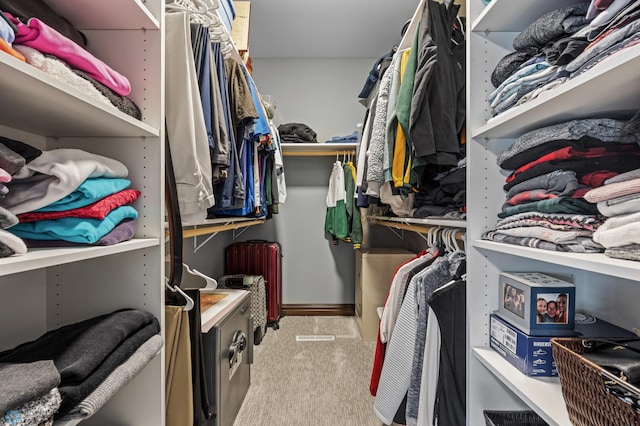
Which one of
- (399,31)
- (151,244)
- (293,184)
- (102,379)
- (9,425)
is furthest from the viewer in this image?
(293,184)

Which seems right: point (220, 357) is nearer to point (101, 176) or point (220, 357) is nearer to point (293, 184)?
point (101, 176)

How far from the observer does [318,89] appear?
3658 millimetres

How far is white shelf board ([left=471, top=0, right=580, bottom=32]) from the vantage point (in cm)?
92

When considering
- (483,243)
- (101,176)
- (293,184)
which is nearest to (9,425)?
(101,176)

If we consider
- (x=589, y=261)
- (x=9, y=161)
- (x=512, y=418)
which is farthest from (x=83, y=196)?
(x=512, y=418)

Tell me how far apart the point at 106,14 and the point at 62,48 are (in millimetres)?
265

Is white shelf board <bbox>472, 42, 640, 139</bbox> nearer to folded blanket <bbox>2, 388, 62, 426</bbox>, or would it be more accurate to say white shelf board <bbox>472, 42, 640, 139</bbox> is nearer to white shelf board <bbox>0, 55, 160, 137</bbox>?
white shelf board <bbox>0, 55, 160, 137</bbox>

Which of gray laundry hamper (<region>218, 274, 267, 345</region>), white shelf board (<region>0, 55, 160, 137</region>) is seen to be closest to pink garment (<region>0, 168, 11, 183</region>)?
white shelf board (<region>0, 55, 160, 137</region>)

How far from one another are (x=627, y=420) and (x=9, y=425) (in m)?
0.90

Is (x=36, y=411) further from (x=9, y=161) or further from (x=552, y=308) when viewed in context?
(x=552, y=308)

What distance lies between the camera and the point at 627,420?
525 mm

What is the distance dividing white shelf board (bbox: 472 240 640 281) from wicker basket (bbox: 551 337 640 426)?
0.16 m

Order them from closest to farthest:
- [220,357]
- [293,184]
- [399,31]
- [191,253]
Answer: [220,357] < [191,253] < [399,31] < [293,184]

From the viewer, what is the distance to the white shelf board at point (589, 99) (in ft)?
1.90
